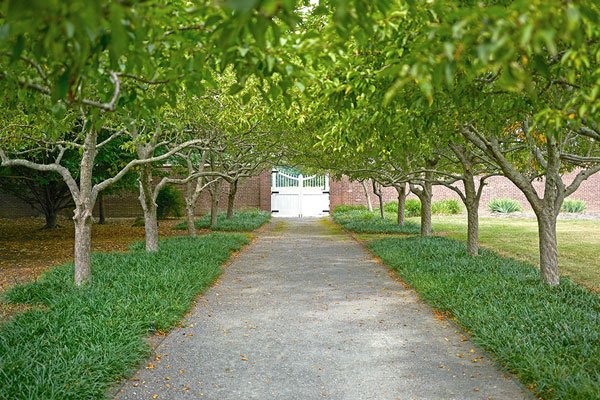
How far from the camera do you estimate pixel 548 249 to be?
22.6 feet

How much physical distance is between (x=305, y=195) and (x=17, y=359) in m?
25.7

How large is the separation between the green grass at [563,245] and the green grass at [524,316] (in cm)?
137

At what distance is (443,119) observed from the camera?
5238 mm

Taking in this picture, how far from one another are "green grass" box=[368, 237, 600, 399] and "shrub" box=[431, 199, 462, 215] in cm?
1898

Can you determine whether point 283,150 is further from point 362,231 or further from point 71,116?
point 71,116

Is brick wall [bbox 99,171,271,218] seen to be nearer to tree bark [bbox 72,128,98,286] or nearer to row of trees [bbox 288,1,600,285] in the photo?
tree bark [bbox 72,128,98,286]

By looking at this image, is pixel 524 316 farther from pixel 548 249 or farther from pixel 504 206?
pixel 504 206

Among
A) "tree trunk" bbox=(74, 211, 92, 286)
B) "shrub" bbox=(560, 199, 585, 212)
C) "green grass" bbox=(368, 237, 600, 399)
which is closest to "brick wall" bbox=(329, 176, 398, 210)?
"shrub" bbox=(560, 199, 585, 212)

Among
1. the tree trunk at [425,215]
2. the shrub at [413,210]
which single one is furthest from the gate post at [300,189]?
the tree trunk at [425,215]

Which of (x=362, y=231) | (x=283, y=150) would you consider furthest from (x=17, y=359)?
(x=362, y=231)

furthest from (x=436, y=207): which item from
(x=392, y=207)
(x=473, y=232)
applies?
(x=473, y=232)

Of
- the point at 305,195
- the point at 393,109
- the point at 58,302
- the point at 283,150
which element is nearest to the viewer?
the point at 393,109

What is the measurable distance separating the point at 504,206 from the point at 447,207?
10.9 ft

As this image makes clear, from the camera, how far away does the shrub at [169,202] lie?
23.1 metres
